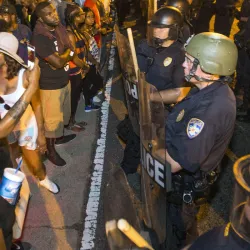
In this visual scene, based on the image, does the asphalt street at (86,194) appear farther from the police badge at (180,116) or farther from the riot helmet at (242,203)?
the riot helmet at (242,203)

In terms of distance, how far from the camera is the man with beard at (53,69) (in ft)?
16.7

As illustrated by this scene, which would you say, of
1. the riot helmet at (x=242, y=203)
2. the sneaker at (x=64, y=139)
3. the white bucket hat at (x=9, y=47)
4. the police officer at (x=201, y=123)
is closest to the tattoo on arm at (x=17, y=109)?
the white bucket hat at (x=9, y=47)

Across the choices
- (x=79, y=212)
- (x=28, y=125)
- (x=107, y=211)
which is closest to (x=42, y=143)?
(x=28, y=125)

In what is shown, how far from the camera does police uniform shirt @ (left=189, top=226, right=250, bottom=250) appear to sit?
6.67ft

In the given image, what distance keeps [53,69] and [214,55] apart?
8.70ft

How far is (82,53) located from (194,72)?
10.6 ft

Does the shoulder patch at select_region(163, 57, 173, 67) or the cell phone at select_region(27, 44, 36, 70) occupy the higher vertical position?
the cell phone at select_region(27, 44, 36, 70)

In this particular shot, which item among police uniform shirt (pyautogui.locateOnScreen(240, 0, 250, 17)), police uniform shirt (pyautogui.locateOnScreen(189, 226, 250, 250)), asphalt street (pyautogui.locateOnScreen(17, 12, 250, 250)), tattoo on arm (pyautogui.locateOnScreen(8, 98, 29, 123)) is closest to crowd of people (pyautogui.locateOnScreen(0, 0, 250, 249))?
tattoo on arm (pyautogui.locateOnScreen(8, 98, 29, 123))

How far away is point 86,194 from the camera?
4922 millimetres

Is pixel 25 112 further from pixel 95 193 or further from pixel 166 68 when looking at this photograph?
pixel 166 68

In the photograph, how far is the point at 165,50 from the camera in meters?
4.58

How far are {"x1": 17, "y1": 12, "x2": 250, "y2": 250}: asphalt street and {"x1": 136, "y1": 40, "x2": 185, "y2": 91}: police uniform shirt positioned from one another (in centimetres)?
118

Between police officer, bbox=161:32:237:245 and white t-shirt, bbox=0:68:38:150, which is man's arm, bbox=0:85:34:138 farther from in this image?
police officer, bbox=161:32:237:245

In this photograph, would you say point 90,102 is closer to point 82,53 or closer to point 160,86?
point 82,53
